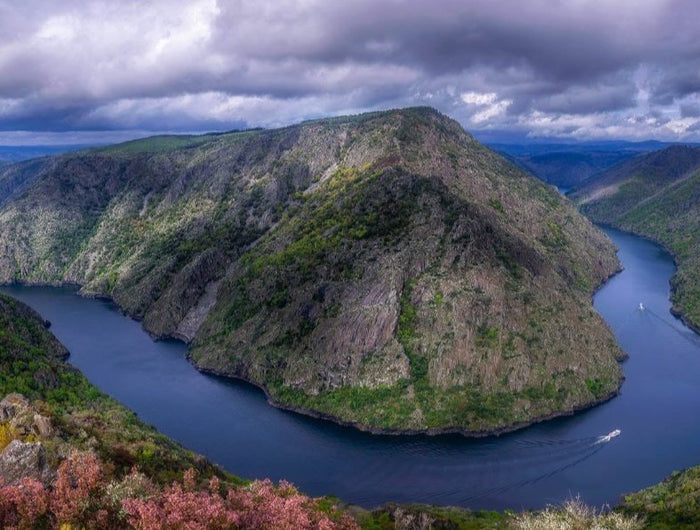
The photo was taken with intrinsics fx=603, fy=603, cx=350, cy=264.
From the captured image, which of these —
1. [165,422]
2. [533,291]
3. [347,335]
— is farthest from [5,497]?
[533,291]

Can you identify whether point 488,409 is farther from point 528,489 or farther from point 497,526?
point 497,526

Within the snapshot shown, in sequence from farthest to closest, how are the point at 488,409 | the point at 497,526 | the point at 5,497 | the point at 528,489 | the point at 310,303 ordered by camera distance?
the point at 310,303 → the point at 488,409 → the point at 528,489 → the point at 497,526 → the point at 5,497

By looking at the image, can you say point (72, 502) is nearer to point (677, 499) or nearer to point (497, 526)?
point (497, 526)

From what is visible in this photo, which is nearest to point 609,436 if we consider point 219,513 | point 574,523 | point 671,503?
point 671,503

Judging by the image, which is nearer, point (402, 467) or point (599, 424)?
point (402, 467)

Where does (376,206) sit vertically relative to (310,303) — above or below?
above

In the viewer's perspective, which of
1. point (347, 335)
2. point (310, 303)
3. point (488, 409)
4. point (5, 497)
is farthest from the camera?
point (310, 303)

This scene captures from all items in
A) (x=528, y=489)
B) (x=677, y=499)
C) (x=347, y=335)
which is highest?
(x=347, y=335)

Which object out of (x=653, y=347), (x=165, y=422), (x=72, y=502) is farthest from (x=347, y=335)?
(x=72, y=502)
